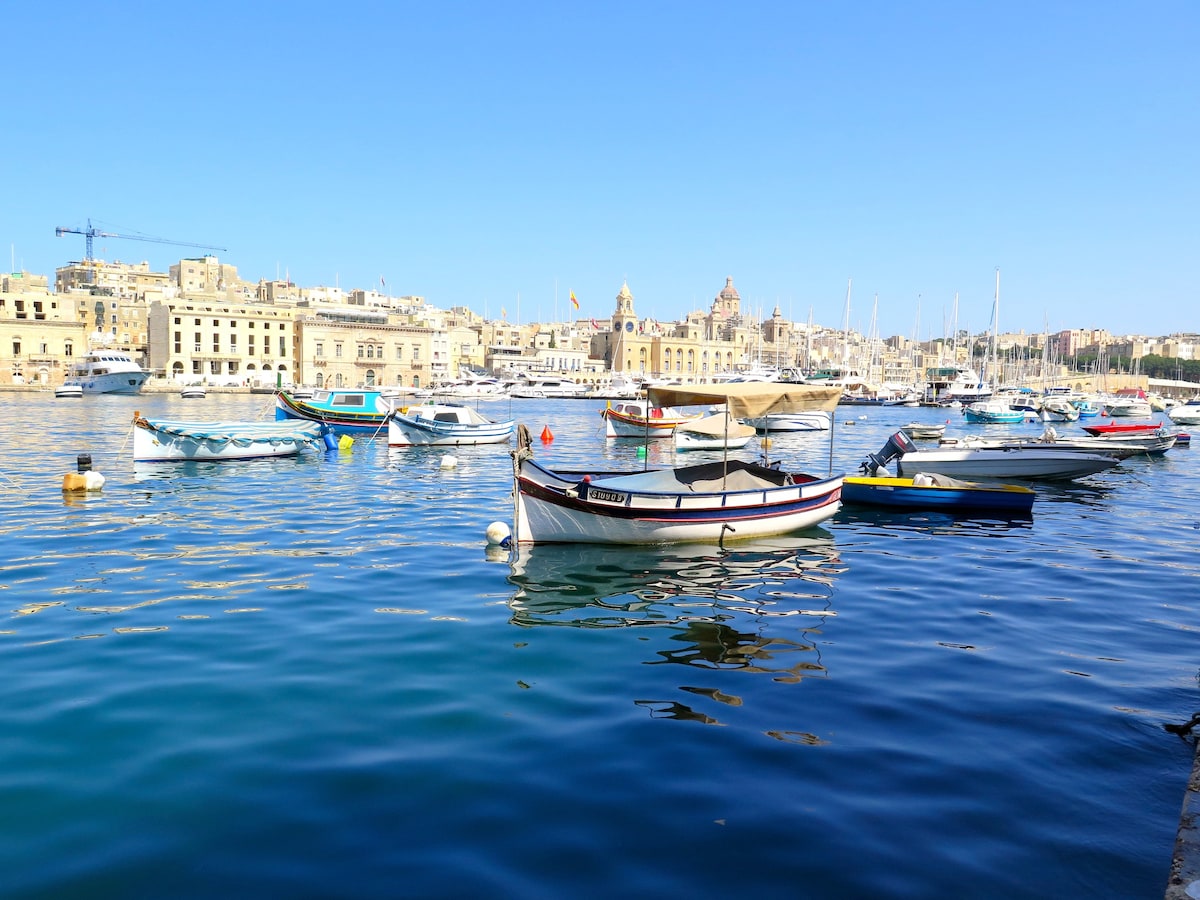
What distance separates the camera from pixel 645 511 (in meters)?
15.5

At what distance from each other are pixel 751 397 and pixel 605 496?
4.03m

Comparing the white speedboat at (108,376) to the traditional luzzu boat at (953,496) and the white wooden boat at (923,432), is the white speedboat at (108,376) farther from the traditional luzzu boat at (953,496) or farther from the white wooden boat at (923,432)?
the traditional luzzu boat at (953,496)

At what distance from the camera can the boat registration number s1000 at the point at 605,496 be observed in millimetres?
15227

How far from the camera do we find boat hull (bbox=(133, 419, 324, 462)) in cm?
2850

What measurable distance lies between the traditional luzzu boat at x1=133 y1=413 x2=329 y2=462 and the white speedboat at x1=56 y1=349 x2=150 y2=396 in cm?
6258

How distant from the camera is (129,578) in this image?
1298 cm

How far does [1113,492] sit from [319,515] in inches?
852

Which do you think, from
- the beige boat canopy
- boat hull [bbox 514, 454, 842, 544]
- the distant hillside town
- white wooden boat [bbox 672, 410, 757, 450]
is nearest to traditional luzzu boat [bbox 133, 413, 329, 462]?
white wooden boat [bbox 672, 410, 757, 450]

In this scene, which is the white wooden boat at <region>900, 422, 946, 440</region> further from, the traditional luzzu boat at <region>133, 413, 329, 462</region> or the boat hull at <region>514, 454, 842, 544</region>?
the boat hull at <region>514, 454, 842, 544</region>

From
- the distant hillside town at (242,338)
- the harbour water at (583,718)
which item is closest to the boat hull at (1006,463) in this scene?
the harbour water at (583,718)

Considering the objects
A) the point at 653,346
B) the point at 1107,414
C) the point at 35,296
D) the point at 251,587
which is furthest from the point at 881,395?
the point at 251,587

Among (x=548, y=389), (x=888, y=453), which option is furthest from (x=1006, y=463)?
(x=548, y=389)

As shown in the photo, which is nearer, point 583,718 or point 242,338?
point 583,718

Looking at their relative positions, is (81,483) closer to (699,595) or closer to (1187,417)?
(699,595)
